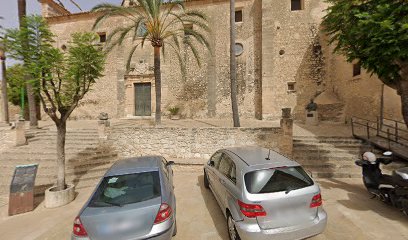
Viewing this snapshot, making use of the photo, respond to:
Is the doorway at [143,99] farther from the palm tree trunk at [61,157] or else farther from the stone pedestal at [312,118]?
the stone pedestal at [312,118]

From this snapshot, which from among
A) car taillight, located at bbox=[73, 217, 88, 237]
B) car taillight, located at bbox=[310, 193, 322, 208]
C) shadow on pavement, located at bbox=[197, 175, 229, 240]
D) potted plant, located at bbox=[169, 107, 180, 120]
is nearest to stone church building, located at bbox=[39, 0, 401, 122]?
potted plant, located at bbox=[169, 107, 180, 120]

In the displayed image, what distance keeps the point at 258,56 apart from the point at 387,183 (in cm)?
1253

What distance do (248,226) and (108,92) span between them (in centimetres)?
1762

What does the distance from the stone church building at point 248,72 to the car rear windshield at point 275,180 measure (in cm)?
1154

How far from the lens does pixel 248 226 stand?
2.84 meters

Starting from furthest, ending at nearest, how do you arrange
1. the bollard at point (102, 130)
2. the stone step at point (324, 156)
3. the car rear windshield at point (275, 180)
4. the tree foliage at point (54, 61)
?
A: the bollard at point (102, 130)
the stone step at point (324, 156)
the tree foliage at point (54, 61)
the car rear windshield at point (275, 180)

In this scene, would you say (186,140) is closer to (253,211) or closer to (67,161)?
(67,161)

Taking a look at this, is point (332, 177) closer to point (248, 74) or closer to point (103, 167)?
point (103, 167)

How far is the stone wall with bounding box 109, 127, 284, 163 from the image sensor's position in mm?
7840

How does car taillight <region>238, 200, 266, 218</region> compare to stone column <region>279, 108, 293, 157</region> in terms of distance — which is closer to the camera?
car taillight <region>238, 200, 266, 218</region>

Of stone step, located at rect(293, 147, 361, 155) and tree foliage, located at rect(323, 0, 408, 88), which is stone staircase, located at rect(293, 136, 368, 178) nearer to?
stone step, located at rect(293, 147, 361, 155)

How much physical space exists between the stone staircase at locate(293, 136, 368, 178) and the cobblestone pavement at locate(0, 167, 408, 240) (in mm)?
834

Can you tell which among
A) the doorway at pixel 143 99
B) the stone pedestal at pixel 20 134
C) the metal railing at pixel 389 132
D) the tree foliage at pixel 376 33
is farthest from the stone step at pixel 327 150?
the doorway at pixel 143 99

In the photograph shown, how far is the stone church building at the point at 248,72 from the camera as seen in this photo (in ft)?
46.0
